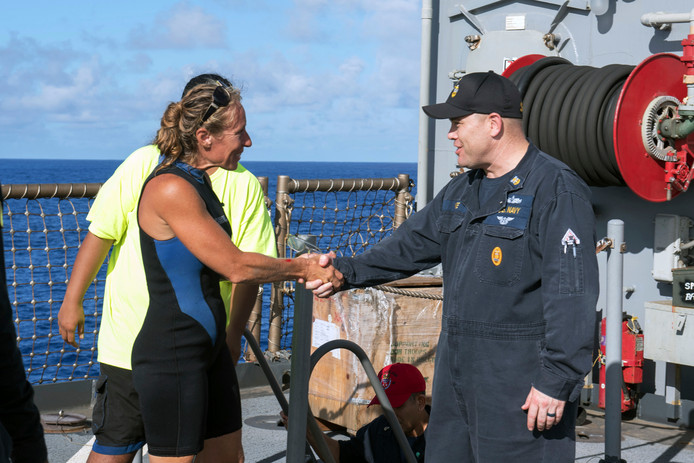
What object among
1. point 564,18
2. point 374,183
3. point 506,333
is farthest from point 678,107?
point 506,333

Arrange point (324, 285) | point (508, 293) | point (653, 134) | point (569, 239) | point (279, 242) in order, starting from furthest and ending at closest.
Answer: point (279, 242) → point (653, 134) → point (324, 285) → point (508, 293) → point (569, 239)

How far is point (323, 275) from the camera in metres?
3.64

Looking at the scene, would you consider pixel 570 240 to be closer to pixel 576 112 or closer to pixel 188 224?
pixel 188 224

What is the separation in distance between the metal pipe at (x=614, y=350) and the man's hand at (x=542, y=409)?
128cm

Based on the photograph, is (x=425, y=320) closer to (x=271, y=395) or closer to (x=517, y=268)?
(x=271, y=395)

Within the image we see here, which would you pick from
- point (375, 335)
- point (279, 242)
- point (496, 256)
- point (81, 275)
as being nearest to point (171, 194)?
point (81, 275)

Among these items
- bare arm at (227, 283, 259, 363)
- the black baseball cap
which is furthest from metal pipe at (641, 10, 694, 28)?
bare arm at (227, 283, 259, 363)

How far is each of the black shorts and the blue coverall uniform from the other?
2.64ft

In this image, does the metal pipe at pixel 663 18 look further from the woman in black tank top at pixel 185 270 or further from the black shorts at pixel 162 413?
the black shorts at pixel 162 413

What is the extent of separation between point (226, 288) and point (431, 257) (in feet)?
2.65

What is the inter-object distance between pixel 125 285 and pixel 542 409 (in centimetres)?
154

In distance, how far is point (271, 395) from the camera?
671 centimetres

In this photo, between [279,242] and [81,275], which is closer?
[81,275]

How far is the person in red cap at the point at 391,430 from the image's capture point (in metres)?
4.27
